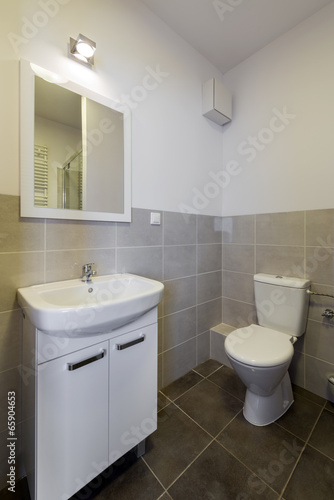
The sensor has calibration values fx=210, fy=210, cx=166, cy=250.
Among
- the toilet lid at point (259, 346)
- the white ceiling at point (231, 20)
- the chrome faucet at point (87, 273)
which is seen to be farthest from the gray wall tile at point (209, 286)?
the white ceiling at point (231, 20)

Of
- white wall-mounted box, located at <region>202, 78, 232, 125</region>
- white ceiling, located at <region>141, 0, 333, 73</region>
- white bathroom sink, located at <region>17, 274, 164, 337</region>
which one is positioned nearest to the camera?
white bathroom sink, located at <region>17, 274, 164, 337</region>

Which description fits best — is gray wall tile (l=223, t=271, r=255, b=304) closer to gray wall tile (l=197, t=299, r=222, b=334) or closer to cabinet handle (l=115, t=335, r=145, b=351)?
gray wall tile (l=197, t=299, r=222, b=334)

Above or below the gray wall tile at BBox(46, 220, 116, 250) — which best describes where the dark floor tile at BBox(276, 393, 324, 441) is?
below

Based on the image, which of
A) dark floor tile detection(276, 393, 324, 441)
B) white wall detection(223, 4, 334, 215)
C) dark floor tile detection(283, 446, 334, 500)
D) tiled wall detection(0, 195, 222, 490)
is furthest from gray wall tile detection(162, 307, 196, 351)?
white wall detection(223, 4, 334, 215)

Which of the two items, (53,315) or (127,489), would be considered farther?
(127,489)

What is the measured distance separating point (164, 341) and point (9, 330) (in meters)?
0.96

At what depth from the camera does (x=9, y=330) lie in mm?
937

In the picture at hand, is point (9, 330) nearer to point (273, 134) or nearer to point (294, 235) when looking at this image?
point (294, 235)

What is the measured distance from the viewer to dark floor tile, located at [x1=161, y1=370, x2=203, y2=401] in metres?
1.51

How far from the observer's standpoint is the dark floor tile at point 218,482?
0.91m

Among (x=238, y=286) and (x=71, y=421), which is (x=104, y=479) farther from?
(x=238, y=286)

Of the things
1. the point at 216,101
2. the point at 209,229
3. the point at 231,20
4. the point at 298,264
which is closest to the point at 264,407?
the point at 298,264

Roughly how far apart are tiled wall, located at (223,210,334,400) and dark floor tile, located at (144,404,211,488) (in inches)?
35.3

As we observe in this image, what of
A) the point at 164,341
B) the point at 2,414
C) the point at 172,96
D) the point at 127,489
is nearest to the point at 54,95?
the point at 172,96
